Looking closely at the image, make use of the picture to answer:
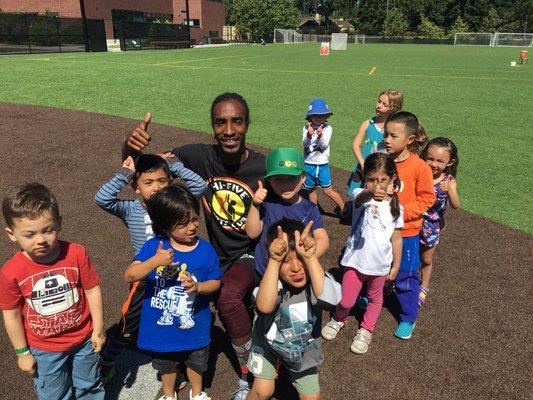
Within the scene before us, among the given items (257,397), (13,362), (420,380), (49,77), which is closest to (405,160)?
(420,380)

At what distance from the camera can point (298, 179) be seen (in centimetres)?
298

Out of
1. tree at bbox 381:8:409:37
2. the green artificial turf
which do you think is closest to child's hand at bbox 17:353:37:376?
the green artificial turf

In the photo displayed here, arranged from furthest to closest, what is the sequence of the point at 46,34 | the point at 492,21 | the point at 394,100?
1. the point at 492,21
2. the point at 46,34
3. the point at 394,100

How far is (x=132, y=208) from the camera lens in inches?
126

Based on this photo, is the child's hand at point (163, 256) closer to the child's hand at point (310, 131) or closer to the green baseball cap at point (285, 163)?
the green baseball cap at point (285, 163)

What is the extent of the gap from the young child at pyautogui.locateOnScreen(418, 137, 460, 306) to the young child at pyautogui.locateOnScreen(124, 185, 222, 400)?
2.36 metres

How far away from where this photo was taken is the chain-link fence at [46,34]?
32.8 metres

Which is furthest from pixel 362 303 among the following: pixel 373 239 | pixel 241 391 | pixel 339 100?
pixel 339 100

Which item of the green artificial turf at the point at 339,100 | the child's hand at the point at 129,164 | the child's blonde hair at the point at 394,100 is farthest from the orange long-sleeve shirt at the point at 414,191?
the green artificial turf at the point at 339,100

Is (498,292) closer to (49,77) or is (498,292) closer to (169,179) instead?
(169,179)

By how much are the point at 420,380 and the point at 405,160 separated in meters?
1.84

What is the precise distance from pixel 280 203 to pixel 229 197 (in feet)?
1.90

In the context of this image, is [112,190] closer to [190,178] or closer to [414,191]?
[190,178]

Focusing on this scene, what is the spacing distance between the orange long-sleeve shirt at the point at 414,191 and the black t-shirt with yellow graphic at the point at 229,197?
1255mm
